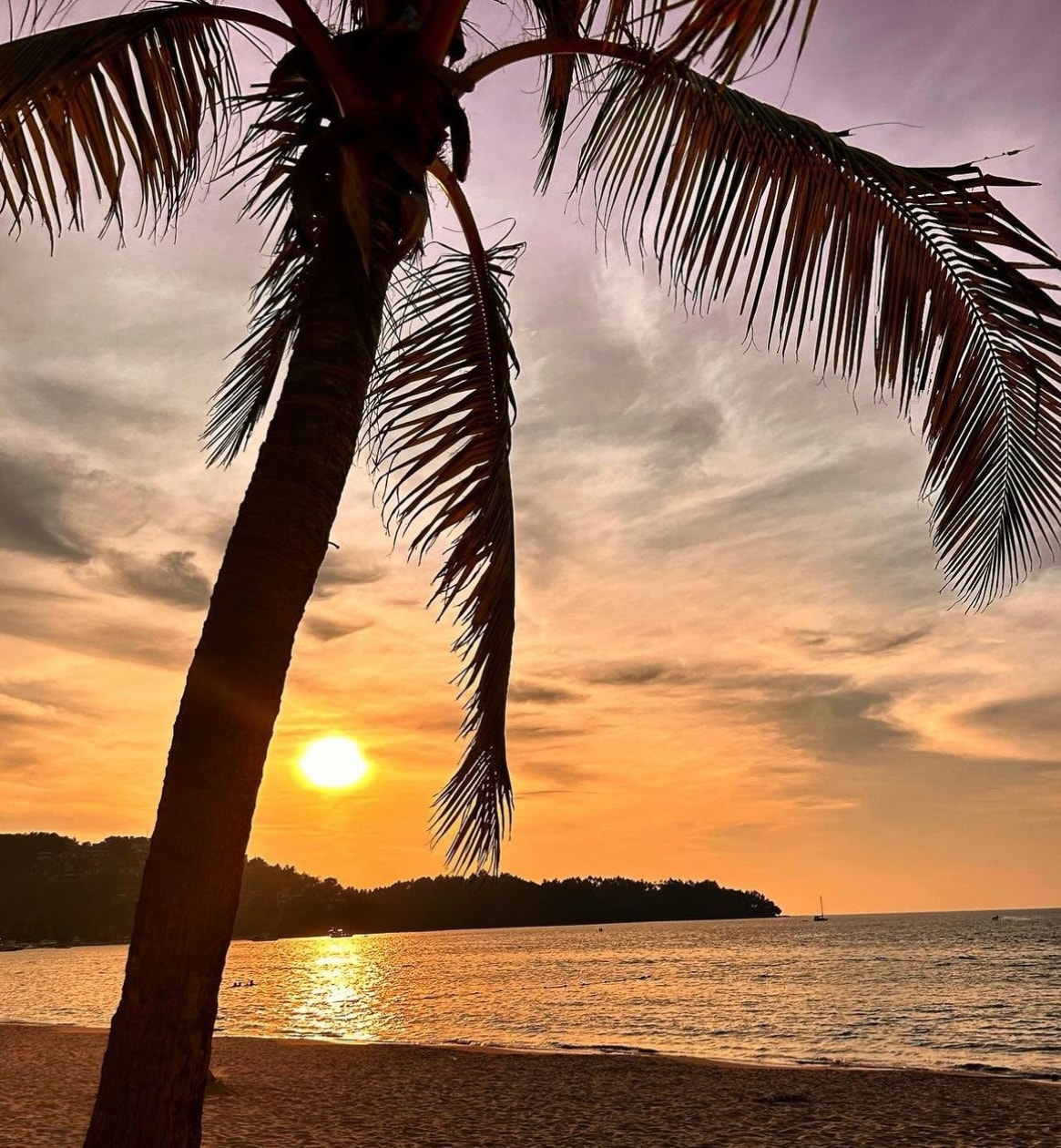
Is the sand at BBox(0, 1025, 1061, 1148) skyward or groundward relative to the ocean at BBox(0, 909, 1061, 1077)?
groundward

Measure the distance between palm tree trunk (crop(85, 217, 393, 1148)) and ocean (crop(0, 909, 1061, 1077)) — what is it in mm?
23207

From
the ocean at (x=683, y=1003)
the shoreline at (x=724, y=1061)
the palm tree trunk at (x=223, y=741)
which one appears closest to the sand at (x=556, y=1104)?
the shoreline at (x=724, y=1061)

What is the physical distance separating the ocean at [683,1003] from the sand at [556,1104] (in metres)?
9.21

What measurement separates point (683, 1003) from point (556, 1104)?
36301mm

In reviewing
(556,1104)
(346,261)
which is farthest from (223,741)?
(556,1104)

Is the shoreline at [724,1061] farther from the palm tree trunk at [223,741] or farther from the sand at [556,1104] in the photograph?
the palm tree trunk at [223,741]

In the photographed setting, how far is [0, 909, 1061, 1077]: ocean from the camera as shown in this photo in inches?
1164

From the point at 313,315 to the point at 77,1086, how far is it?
13.4 meters

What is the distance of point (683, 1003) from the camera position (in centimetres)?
4550

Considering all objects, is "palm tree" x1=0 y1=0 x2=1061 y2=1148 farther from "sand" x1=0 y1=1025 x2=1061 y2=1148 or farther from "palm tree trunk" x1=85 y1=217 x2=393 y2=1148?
"sand" x1=0 y1=1025 x2=1061 y2=1148

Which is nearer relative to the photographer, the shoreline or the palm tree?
the palm tree

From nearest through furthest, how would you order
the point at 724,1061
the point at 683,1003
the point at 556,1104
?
1. the point at 556,1104
2. the point at 724,1061
3. the point at 683,1003

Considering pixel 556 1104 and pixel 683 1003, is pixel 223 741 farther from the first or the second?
pixel 683 1003

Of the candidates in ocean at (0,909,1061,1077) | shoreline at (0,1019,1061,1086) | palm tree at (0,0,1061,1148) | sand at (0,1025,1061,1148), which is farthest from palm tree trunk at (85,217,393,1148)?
ocean at (0,909,1061,1077)
